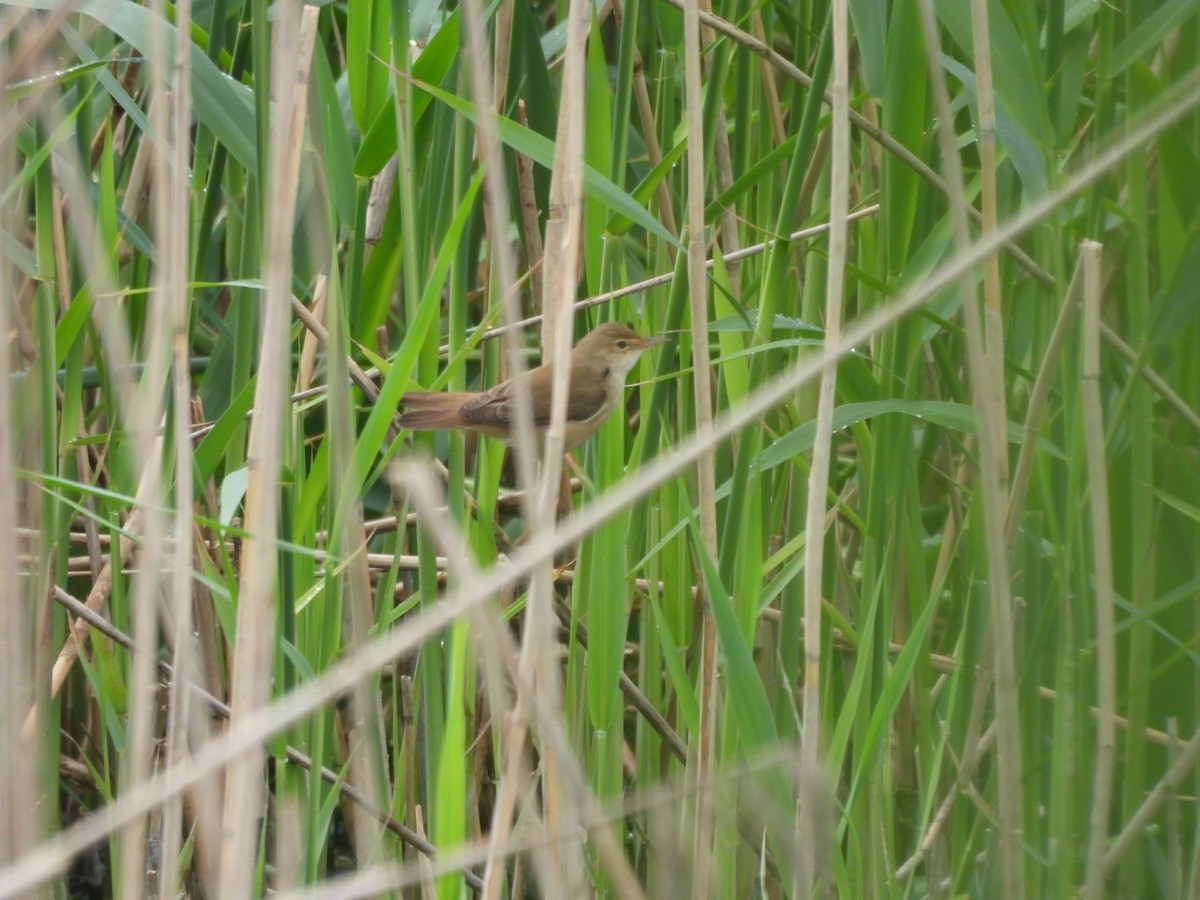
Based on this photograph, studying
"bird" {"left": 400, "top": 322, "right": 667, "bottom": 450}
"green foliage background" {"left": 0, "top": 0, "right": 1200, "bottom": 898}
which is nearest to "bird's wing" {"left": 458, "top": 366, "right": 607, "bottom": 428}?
"bird" {"left": 400, "top": 322, "right": 667, "bottom": 450}

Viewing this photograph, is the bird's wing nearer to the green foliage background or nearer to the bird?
the bird

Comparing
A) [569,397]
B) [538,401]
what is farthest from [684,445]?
[538,401]

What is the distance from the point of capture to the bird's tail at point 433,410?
1.99 meters

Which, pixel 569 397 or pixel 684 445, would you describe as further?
pixel 569 397

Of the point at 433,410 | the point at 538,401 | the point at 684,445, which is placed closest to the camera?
the point at 684,445

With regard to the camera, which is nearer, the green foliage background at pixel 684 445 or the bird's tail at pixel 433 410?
the green foliage background at pixel 684 445

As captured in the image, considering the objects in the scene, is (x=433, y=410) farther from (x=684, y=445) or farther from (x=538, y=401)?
(x=684, y=445)

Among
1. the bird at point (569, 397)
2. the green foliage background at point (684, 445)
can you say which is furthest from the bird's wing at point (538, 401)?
the green foliage background at point (684, 445)

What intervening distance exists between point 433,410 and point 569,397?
23 cm

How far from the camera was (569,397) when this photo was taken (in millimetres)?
2125

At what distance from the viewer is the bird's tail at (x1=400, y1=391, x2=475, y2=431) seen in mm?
1994

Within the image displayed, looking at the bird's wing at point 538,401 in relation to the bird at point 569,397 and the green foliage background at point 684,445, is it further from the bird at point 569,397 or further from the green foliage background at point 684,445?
the green foliage background at point 684,445

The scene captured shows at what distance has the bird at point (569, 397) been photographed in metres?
1.96

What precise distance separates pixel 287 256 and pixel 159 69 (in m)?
0.29
